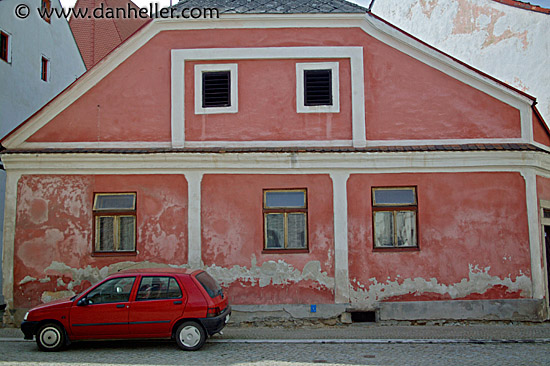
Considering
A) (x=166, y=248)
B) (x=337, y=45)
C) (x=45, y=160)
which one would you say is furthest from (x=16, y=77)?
(x=337, y=45)

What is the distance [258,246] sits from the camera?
465 inches

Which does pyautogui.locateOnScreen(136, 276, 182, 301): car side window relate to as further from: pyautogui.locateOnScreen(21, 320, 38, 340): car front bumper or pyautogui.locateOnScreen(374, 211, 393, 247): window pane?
pyautogui.locateOnScreen(374, 211, 393, 247): window pane

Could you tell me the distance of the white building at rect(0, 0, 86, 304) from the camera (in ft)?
54.7

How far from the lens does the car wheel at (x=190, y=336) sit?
911 cm

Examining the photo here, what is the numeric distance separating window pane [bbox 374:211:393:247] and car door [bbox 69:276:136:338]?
5.44 meters

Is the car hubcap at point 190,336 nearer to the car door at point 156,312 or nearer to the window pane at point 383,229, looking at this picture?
the car door at point 156,312

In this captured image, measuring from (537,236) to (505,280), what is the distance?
117cm

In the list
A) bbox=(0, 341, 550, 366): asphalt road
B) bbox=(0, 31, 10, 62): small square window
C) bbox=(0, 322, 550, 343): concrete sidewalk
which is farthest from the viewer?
bbox=(0, 31, 10, 62): small square window

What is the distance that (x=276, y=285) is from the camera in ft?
38.2

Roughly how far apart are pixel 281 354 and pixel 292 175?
4.23 m

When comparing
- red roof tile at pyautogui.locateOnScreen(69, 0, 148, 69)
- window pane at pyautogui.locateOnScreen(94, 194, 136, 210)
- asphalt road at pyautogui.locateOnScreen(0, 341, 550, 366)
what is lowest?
asphalt road at pyautogui.locateOnScreen(0, 341, 550, 366)

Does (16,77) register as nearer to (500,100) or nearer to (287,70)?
(287,70)

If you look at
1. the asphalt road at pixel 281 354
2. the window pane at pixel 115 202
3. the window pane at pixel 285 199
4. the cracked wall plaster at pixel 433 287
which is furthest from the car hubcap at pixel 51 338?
the cracked wall plaster at pixel 433 287

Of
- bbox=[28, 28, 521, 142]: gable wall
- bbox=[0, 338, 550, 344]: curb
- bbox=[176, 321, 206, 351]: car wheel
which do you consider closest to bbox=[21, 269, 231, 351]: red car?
bbox=[176, 321, 206, 351]: car wheel
